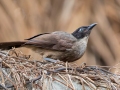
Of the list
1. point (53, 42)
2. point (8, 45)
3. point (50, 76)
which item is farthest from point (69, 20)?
point (50, 76)

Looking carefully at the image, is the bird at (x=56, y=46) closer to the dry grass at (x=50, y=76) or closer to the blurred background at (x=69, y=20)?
the dry grass at (x=50, y=76)

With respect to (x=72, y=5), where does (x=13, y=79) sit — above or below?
below

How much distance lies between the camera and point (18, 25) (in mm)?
8328

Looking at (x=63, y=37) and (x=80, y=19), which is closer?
(x=63, y=37)

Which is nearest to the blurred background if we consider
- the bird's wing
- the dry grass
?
the bird's wing

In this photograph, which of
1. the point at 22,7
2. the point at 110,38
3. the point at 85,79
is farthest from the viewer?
the point at 110,38

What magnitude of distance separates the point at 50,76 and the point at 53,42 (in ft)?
4.38

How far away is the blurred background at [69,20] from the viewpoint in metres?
8.27

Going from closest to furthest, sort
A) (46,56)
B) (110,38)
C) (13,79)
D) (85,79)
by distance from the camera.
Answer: (13,79)
(85,79)
(46,56)
(110,38)

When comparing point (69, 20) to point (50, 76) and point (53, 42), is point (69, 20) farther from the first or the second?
point (50, 76)

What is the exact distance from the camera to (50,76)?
4051 mm

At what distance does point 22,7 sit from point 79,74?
423 centimetres

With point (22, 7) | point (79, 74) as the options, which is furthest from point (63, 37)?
point (22, 7)

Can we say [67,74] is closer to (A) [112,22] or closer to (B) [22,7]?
(B) [22,7]
